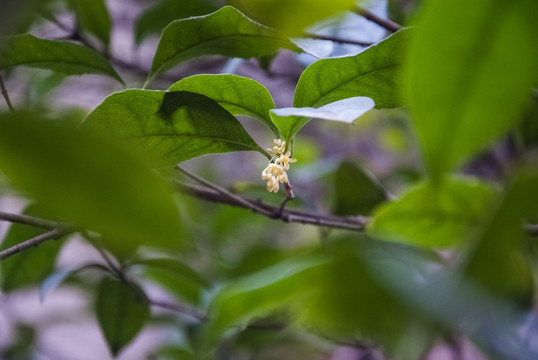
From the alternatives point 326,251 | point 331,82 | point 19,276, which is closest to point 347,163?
point 331,82

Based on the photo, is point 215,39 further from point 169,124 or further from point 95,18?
point 95,18

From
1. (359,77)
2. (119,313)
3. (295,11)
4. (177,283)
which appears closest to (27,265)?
(119,313)

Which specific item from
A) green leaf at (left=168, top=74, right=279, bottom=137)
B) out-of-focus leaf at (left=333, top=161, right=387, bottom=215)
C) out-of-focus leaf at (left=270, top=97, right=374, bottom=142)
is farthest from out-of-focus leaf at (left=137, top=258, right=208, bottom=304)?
out-of-focus leaf at (left=270, top=97, right=374, bottom=142)

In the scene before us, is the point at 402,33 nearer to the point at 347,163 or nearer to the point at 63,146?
the point at 63,146

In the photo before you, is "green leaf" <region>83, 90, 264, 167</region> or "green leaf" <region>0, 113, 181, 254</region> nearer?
"green leaf" <region>0, 113, 181, 254</region>

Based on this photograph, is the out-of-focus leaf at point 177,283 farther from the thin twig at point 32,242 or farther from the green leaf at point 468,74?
the green leaf at point 468,74

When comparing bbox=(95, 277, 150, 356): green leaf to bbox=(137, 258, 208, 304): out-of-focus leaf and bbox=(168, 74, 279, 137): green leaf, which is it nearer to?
bbox=(137, 258, 208, 304): out-of-focus leaf
